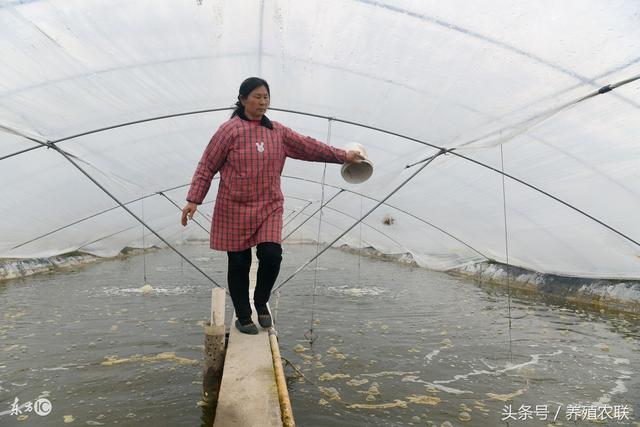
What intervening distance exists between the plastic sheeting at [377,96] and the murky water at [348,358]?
131cm

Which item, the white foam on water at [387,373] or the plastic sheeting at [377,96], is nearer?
the plastic sheeting at [377,96]

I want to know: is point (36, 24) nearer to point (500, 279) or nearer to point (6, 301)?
point (6, 301)

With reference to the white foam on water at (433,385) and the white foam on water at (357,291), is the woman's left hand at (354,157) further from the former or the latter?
the white foam on water at (357,291)

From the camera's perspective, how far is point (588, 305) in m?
6.89

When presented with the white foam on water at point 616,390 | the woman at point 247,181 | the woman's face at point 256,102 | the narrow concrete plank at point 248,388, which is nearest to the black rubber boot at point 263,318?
the narrow concrete plank at point 248,388

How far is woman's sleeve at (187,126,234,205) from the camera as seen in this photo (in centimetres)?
291

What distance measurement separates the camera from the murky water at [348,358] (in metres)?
3.10

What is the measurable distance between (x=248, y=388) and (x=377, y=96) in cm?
320

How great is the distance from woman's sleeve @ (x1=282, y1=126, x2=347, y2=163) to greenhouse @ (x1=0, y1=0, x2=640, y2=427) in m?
0.05

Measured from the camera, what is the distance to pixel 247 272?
3154mm

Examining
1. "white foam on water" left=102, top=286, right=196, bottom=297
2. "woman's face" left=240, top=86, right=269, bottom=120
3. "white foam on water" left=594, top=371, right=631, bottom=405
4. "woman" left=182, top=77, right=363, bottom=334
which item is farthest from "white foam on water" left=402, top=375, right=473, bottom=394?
"white foam on water" left=102, top=286, right=196, bottom=297

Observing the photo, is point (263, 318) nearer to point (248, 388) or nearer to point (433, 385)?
point (248, 388)

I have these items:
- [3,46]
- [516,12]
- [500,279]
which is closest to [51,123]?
[3,46]

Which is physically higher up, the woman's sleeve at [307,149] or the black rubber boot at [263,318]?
the woman's sleeve at [307,149]
